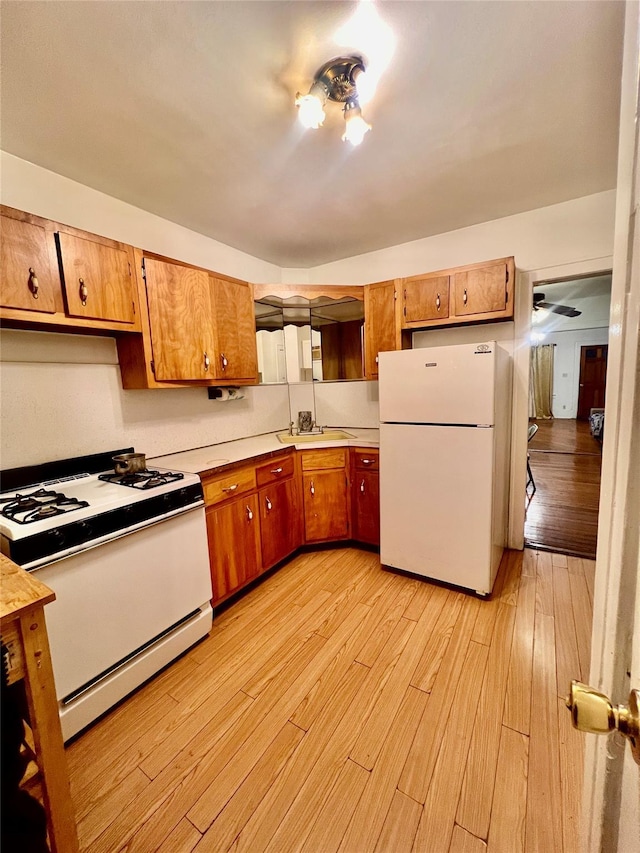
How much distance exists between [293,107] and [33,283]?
4.41 ft

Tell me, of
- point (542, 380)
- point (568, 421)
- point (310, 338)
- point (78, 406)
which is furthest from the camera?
point (542, 380)

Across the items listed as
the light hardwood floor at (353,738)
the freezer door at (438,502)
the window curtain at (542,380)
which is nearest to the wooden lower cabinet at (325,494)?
the freezer door at (438,502)

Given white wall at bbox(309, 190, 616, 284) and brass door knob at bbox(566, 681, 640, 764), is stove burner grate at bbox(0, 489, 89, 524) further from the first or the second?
white wall at bbox(309, 190, 616, 284)

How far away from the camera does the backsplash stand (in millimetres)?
1655

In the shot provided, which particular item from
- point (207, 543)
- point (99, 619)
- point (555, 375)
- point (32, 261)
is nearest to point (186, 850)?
point (99, 619)

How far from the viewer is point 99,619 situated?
1.40 metres

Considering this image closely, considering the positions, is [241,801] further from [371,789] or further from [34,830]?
[34,830]

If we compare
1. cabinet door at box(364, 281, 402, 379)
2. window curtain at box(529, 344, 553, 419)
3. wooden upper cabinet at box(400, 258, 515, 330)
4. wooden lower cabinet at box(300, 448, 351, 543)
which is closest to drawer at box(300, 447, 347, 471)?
wooden lower cabinet at box(300, 448, 351, 543)

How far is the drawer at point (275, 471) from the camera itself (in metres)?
2.33

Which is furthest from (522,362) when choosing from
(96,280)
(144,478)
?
(96,280)

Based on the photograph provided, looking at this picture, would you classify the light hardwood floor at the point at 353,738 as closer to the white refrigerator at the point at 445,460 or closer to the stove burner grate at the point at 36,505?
the white refrigerator at the point at 445,460

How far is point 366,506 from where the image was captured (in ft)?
8.83

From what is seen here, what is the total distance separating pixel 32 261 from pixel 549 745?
113 inches

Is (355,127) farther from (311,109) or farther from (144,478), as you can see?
(144,478)
